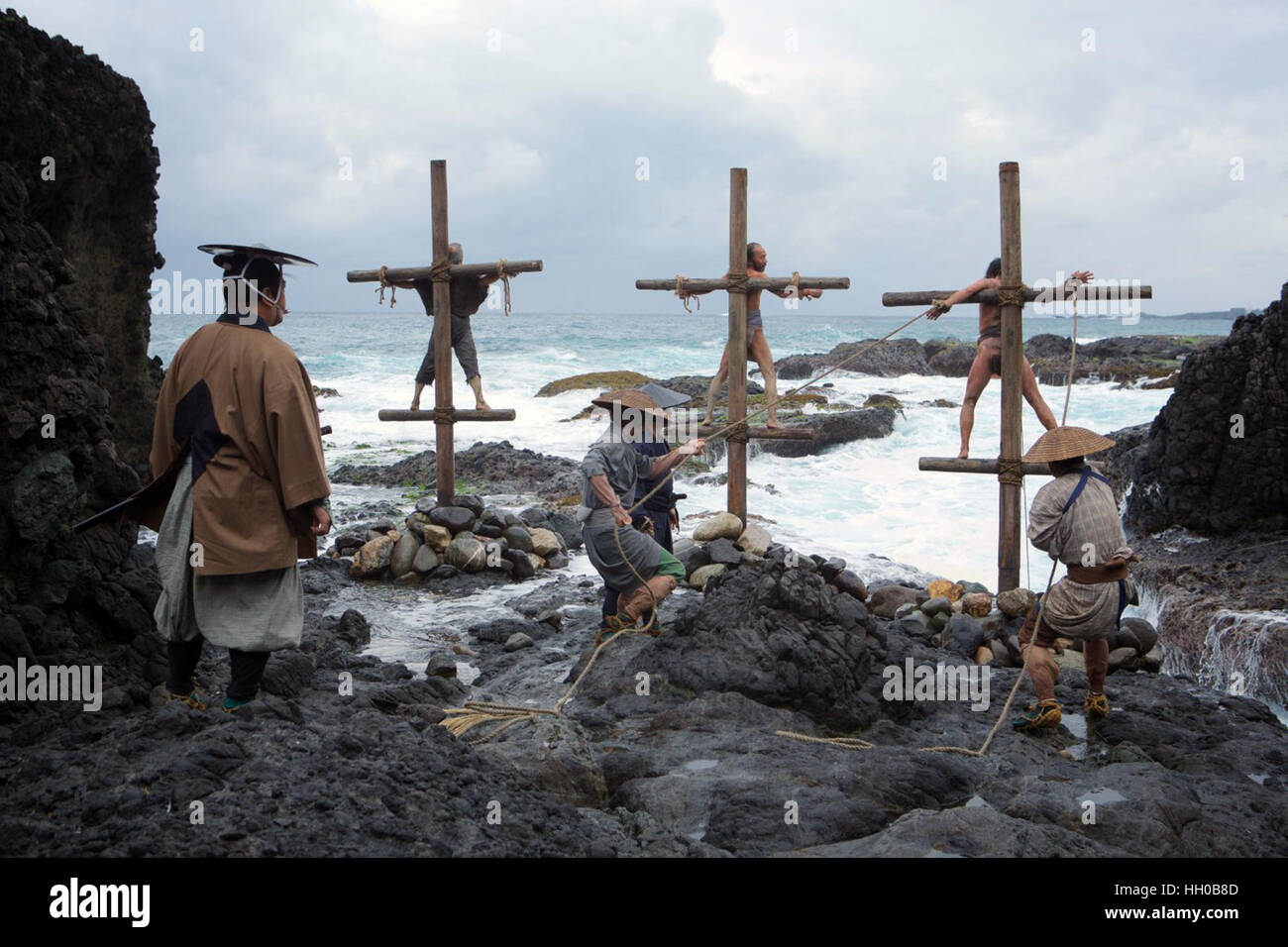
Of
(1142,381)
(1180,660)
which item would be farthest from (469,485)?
(1142,381)

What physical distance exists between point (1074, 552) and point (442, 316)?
7.07m

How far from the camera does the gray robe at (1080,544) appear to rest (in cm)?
568

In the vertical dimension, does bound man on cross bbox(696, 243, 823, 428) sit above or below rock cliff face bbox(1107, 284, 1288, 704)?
above

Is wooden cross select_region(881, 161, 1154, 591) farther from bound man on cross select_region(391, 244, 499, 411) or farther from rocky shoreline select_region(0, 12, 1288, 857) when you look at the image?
bound man on cross select_region(391, 244, 499, 411)

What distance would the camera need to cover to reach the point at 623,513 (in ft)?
21.9

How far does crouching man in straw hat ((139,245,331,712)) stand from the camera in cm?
439

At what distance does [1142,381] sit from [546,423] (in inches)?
706

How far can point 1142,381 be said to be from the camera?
98.9 feet

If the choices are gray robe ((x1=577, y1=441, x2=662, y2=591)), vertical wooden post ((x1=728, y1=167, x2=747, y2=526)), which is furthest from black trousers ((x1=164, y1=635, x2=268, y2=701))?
vertical wooden post ((x1=728, y1=167, x2=747, y2=526))

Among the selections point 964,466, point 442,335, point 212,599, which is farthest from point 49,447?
point 964,466

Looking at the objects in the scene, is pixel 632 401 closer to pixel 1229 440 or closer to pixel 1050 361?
pixel 1229 440

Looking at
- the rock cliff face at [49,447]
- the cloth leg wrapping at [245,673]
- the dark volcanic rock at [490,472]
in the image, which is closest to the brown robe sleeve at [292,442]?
the cloth leg wrapping at [245,673]

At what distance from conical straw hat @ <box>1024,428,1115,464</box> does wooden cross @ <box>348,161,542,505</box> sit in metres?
5.84

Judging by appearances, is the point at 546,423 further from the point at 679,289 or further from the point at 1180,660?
the point at 1180,660
